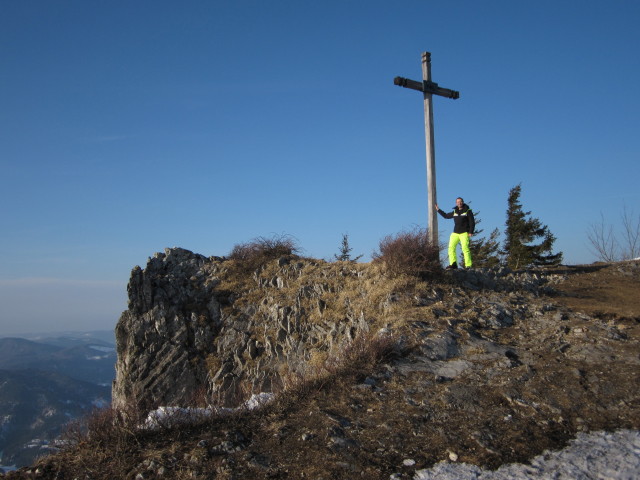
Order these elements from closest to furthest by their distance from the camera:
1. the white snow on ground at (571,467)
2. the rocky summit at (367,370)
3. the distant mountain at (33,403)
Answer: the white snow on ground at (571,467) < the rocky summit at (367,370) < the distant mountain at (33,403)

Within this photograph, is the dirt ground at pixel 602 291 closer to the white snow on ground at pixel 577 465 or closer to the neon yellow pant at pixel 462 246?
the neon yellow pant at pixel 462 246

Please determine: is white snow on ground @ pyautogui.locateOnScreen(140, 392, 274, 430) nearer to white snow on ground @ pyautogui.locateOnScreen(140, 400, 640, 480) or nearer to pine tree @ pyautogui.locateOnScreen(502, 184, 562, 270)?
white snow on ground @ pyautogui.locateOnScreen(140, 400, 640, 480)

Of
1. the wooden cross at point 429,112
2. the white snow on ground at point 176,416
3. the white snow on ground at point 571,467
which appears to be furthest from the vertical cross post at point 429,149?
the white snow on ground at point 176,416

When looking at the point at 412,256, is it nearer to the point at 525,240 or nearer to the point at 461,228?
the point at 461,228

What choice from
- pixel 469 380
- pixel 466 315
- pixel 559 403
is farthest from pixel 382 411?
pixel 466 315

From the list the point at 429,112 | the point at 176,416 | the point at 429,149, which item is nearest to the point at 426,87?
the point at 429,112

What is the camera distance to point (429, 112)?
45.1 ft

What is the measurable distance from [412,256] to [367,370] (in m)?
4.88

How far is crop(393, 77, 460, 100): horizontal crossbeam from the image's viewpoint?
13.2 meters

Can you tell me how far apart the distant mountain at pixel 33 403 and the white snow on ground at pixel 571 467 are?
376ft

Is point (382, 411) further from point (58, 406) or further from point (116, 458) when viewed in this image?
point (58, 406)

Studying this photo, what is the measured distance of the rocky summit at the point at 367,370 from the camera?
538 cm

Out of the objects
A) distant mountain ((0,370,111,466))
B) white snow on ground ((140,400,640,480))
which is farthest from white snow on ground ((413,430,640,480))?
distant mountain ((0,370,111,466))

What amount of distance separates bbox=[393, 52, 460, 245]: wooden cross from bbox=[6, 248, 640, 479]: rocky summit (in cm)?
201
